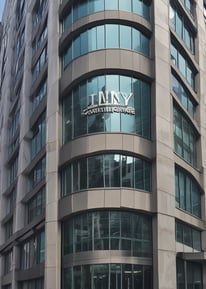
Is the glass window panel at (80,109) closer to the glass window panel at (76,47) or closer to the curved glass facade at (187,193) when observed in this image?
→ the glass window panel at (76,47)

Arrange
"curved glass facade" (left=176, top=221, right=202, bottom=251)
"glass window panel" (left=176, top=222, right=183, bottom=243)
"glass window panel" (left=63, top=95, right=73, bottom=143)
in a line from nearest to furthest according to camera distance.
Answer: "glass window panel" (left=63, top=95, right=73, bottom=143), "glass window panel" (left=176, top=222, right=183, bottom=243), "curved glass facade" (left=176, top=221, right=202, bottom=251)

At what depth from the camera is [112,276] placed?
3294 cm

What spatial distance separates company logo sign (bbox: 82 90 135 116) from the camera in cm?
3550

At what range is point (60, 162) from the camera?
3725cm

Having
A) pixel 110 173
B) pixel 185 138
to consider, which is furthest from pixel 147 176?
pixel 185 138

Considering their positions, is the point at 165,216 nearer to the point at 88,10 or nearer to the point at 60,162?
the point at 60,162

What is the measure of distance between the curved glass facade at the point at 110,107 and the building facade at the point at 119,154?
0.07 metres

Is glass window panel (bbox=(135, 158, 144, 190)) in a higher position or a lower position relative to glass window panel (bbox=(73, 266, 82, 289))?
higher

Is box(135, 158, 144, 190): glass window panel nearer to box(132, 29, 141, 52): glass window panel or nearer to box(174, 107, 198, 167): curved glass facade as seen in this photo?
box(174, 107, 198, 167): curved glass facade

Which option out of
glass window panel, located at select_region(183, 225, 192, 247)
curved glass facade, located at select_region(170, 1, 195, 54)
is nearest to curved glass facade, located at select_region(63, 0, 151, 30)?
curved glass facade, located at select_region(170, 1, 195, 54)

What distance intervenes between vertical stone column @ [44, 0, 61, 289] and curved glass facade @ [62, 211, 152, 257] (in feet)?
4.50

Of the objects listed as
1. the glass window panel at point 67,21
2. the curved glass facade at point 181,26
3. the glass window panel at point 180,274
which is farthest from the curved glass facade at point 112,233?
the curved glass facade at point 181,26

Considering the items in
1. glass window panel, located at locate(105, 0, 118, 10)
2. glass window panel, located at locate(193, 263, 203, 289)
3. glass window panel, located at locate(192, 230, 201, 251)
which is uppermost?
glass window panel, located at locate(105, 0, 118, 10)

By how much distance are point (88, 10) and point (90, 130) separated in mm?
8555
